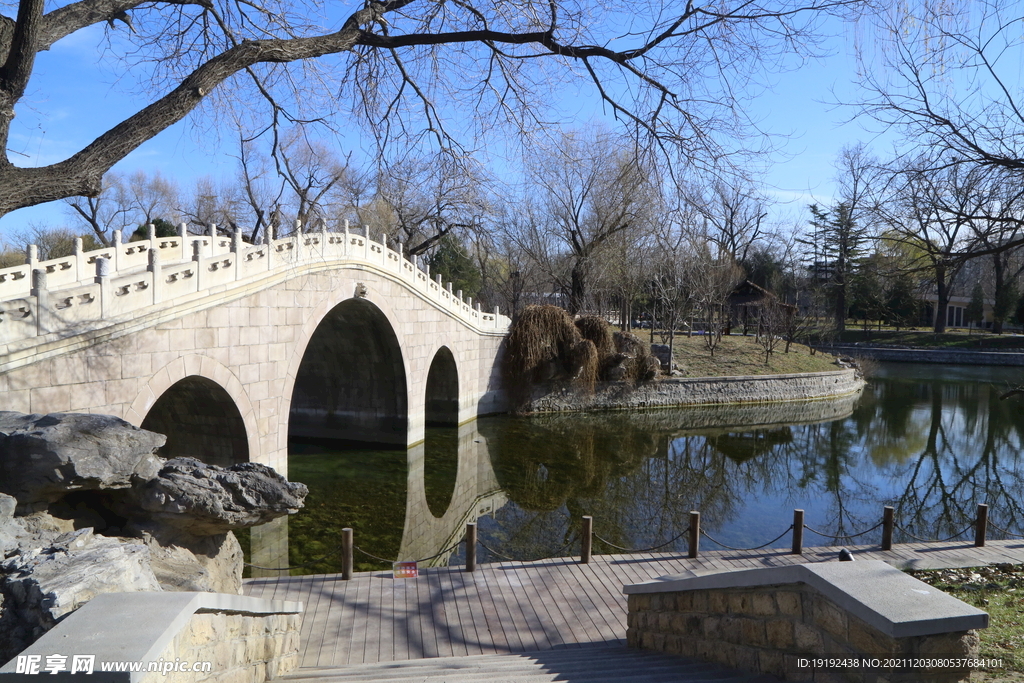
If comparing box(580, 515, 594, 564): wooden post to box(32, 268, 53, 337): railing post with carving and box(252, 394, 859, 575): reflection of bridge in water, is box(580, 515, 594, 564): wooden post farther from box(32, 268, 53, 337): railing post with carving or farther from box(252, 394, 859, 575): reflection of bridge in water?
box(32, 268, 53, 337): railing post with carving

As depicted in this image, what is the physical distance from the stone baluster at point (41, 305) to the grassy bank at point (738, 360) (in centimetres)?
2377

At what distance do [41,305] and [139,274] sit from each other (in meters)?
1.93

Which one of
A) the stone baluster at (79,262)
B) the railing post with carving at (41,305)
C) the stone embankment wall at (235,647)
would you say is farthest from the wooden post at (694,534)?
the stone baluster at (79,262)

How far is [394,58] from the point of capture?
20.4ft

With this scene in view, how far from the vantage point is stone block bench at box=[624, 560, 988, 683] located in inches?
111

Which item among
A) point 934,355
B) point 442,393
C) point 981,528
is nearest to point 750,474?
point 981,528

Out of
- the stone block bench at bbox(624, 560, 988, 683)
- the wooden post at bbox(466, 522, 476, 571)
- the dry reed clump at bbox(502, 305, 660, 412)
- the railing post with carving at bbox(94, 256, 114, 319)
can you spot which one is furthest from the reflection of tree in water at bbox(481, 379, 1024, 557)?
the railing post with carving at bbox(94, 256, 114, 319)

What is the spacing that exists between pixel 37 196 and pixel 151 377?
5.71 meters

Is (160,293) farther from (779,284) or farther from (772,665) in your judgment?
(779,284)

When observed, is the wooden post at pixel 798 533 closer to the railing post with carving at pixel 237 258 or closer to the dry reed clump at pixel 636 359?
the railing post with carving at pixel 237 258

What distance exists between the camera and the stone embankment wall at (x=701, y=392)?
82.0 ft

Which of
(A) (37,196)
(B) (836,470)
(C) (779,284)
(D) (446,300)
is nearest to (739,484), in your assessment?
(B) (836,470)

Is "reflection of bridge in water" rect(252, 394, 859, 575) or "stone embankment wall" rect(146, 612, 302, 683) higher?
"stone embankment wall" rect(146, 612, 302, 683)

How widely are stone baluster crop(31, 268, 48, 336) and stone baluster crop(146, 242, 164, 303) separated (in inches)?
74.9
